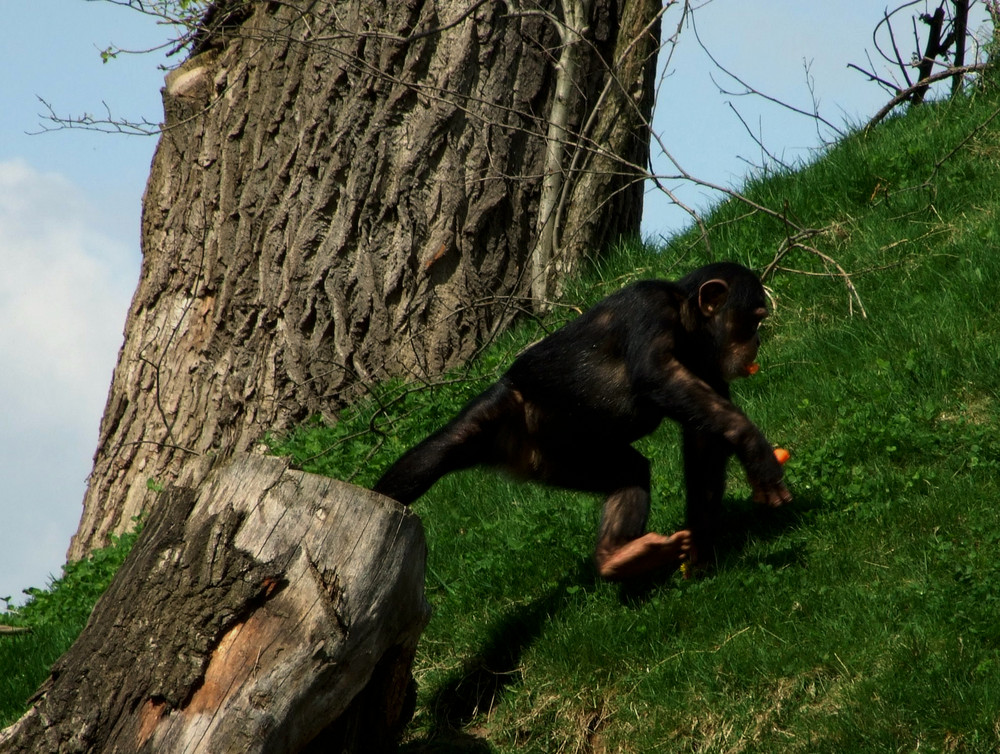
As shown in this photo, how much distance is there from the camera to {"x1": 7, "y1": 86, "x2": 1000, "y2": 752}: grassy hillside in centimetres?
433

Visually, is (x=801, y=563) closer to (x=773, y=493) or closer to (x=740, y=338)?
(x=773, y=493)

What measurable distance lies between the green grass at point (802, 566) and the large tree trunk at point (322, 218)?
32.1 inches

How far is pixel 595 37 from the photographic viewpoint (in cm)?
877

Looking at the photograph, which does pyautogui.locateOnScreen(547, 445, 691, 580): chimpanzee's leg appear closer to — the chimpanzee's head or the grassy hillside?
the grassy hillside

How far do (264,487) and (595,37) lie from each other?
5.82m

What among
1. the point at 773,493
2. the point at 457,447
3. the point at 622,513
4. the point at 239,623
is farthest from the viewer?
the point at 457,447

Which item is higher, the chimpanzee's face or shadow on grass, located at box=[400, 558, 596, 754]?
the chimpanzee's face

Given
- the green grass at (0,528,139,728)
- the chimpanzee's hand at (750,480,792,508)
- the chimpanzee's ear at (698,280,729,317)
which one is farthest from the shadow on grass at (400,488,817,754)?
the green grass at (0,528,139,728)

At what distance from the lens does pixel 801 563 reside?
506cm

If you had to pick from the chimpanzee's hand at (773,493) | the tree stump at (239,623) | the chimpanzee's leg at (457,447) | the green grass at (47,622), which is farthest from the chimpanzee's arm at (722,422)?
the green grass at (47,622)

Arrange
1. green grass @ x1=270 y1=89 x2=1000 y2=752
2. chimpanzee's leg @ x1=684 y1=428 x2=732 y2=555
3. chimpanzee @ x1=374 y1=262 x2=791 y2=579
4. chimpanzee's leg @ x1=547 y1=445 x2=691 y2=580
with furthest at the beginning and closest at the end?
chimpanzee's leg @ x1=684 y1=428 x2=732 y2=555 → chimpanzee @ x1=374 y1=262 x2=791 y2=579 → chimpanzee's leg @ x1=547 y1=445 x2=691 y2=580 → green grass @ x1=270 y1=89 x2=1000 y2=752

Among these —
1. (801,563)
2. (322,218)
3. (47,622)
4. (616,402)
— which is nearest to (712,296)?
(616,402)

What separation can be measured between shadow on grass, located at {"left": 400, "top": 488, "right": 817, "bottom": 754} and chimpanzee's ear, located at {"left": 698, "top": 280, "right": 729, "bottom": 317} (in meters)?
1.05

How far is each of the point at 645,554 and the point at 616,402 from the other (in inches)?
34.6
